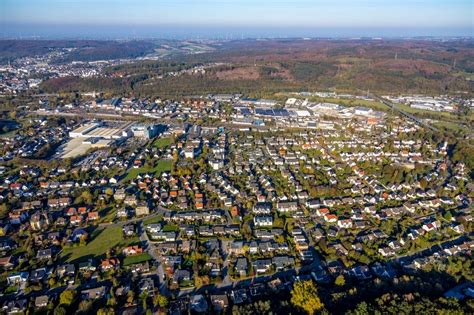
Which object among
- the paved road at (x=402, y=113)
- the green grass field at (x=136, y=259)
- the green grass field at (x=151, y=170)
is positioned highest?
the paved road at (x=402, y=113)

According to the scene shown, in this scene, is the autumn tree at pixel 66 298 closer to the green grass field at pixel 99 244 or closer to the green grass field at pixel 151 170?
the green grass field at pixel 99 244

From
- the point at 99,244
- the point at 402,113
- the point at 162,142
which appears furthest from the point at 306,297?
the point at 402,113

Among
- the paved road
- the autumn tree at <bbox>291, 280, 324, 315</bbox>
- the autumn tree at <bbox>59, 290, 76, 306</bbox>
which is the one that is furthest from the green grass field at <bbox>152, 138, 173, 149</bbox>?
the paved road

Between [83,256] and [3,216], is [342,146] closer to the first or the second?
[83,256]

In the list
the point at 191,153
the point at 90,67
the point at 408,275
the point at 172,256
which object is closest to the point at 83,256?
the point at 172,256

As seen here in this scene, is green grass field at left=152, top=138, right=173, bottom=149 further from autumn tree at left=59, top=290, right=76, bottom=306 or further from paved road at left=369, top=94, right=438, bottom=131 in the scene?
paved road at left=369, top=94, right=438, bottom=131

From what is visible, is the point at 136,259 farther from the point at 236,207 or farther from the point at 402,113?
the point at 402,113

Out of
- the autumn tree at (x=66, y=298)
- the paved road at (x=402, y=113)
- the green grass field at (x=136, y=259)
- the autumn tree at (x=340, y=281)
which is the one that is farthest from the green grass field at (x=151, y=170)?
the paved road at (x=402, y=113)
